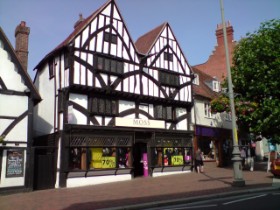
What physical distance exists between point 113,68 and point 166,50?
5.61 m

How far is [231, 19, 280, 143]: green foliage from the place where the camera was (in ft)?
64.5

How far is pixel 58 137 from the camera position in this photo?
56.4ft

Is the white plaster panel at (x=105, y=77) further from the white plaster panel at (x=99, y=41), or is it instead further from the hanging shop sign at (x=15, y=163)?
the hanging shop sign at (x=15, y=163)

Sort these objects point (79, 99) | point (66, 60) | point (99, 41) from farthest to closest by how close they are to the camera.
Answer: point (99, 41) < point (66, 60) < point (79, 99)

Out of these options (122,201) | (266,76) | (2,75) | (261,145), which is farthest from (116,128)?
(261,145)

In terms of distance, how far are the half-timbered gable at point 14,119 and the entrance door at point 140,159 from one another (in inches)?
313

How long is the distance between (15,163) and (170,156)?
10813 mm

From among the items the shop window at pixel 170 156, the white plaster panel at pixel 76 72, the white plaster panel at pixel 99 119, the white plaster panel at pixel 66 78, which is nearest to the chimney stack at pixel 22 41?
the white plaster panel at pixel 66 78

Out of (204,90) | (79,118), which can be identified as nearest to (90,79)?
(79,118)

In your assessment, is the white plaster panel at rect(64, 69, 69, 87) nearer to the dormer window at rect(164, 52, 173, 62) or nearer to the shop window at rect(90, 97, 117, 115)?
the shop window at rect(90, 97, 117, 115)

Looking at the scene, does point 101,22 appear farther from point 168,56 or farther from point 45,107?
point 45,107

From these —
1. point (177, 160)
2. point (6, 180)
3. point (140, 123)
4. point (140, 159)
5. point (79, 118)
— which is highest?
point (79, 118)

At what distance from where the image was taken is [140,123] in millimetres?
19953

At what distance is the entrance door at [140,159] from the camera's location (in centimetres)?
2072
